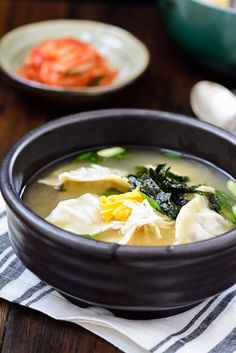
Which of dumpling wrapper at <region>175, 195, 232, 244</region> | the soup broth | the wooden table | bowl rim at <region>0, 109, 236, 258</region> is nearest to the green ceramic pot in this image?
the wooden table

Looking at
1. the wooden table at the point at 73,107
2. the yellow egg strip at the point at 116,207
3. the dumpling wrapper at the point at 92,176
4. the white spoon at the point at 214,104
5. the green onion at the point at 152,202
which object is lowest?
the wooden table at the point at 73,107

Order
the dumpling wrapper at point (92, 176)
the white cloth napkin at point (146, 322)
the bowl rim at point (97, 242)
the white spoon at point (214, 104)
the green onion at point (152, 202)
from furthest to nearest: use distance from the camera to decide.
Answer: the white spoon at point (214, 104)
the dumpling wrapper at point (92, 176)
the green onion at point (152, 202)
the white cloth napkin at point (146, 322)
the bowl rim at point (97, 242)

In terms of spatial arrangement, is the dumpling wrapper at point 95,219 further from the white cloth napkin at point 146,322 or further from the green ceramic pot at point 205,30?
the green ceramic pot at point 205,30

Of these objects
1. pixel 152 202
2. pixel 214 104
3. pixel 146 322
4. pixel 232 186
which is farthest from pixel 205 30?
pixel 146 322

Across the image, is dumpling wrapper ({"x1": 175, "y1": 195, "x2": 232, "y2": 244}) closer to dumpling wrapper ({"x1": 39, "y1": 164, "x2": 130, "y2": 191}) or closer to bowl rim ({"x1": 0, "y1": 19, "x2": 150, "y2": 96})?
dumpling wrapper ({"x1": 39, "y1": 164, "x2": 130, "y2": 191})

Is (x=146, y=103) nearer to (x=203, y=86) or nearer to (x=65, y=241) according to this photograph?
(x=203, y=86)

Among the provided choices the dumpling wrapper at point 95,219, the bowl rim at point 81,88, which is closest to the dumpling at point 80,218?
the dumpling wrapper at point 95,219

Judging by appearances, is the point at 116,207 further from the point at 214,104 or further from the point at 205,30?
the point at 205,30
